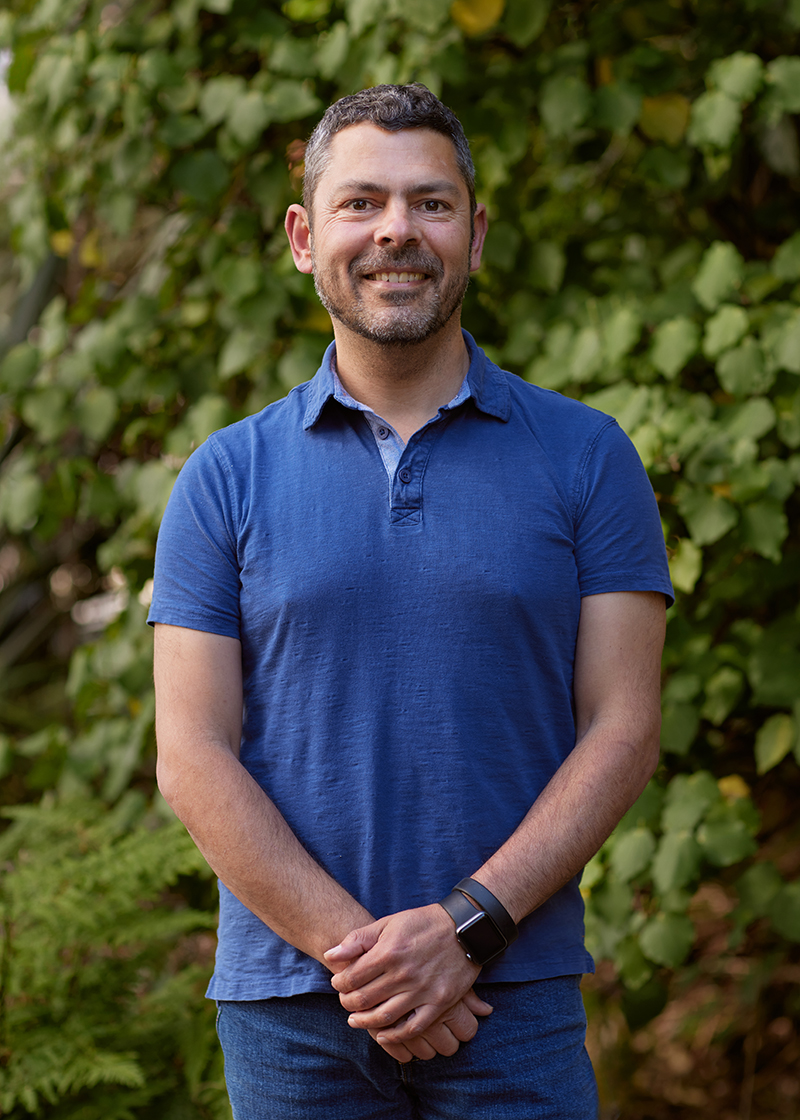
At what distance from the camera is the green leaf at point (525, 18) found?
6.86ft

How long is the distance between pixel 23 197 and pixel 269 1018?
2163 mm

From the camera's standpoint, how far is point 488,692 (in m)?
1.22

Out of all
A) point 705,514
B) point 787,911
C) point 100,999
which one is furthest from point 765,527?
point 100,999

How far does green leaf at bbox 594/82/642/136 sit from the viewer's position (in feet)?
6.78

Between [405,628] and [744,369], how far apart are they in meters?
1.02

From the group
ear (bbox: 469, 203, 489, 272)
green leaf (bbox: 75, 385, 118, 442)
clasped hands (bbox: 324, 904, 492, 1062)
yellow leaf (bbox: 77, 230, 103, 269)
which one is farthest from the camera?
yellow leaf (bbox: 77, 230, 103, 269)

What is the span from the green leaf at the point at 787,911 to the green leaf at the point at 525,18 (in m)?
1.68

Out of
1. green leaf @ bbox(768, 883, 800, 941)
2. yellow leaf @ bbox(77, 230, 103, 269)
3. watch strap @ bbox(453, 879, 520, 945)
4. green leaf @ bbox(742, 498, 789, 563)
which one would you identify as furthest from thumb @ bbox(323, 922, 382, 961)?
yellow leaf @ bbox(77, 230, 103, 269)

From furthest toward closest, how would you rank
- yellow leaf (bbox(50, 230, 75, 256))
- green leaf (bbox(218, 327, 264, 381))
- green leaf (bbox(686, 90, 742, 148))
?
yellow leaf (bbox(50, 230, 75, 256))
green leaf (bbox(218, 327, 264, 381))
green leaf (bbox(686, 90, 742, 148))

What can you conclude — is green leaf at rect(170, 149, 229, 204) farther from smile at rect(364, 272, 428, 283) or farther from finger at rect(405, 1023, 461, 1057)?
finger at rect(405, 1023, 461, 1057)

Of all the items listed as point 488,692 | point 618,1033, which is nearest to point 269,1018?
point 488,692

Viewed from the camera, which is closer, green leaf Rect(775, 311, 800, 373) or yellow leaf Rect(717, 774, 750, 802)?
green leaf Rect(775, 311, 800, 373)

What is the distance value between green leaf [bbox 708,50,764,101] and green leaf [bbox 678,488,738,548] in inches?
28.3

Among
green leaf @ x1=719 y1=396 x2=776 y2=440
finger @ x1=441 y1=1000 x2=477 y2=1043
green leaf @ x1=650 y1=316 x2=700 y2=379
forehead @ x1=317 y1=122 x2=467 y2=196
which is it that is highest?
Answer: forehead @ x1=317 y1=122 x2=467 y2=196
